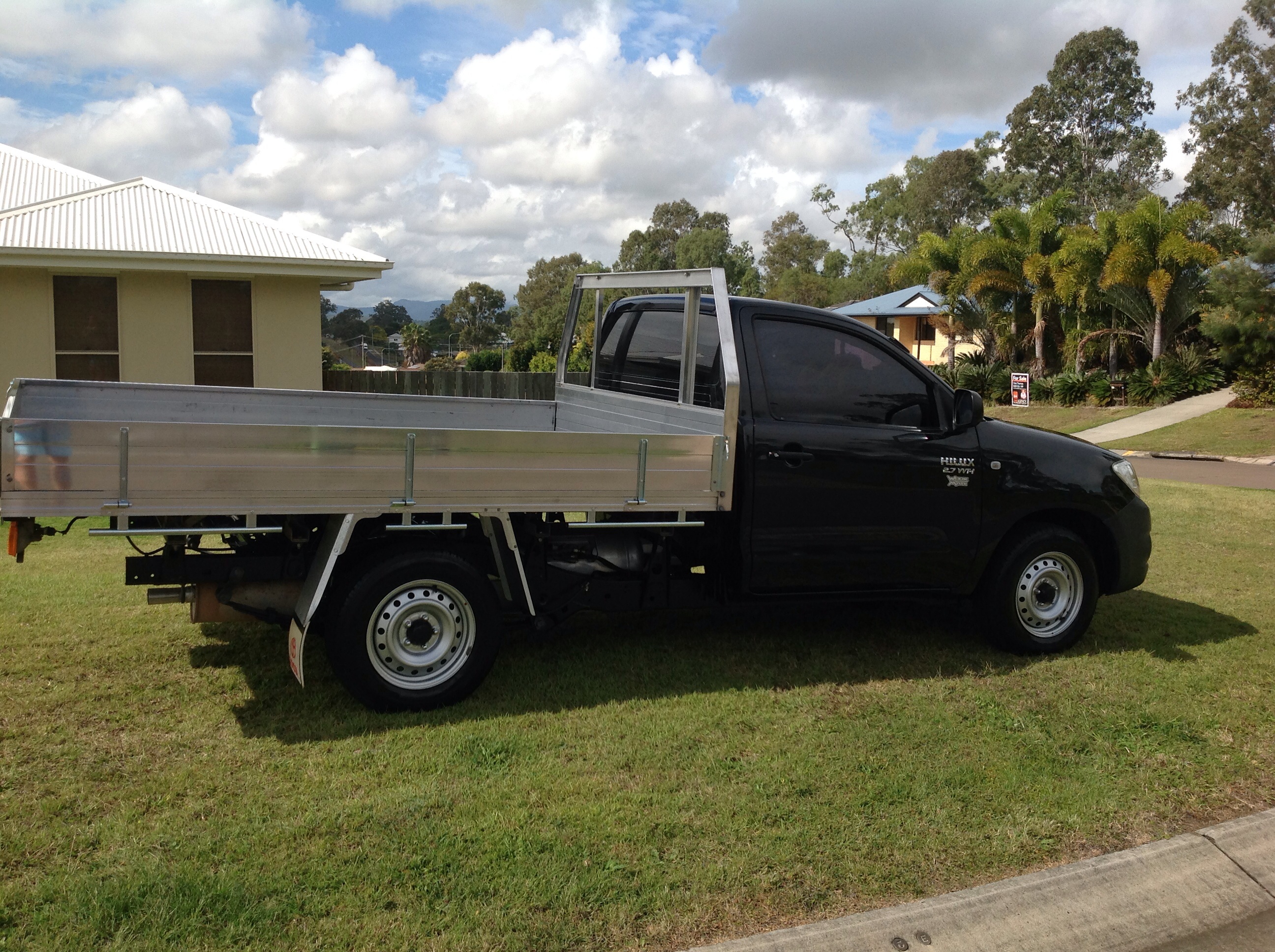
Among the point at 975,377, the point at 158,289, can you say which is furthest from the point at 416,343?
the point at 158,289

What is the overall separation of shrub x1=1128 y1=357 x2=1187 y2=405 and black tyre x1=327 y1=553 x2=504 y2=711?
27.9 meters

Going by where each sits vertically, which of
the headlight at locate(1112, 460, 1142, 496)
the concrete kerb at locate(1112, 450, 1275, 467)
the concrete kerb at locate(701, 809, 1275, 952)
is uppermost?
the headlight at locate(1112, 460, 1142, 496)

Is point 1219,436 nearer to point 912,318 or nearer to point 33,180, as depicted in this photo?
point 33,180

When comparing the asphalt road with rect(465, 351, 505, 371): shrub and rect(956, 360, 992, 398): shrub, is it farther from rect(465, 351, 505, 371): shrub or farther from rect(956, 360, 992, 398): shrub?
rect(465, 351, 505, 371): shrub

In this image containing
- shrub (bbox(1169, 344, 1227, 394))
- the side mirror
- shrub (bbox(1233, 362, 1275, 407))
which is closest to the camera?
the side mirror

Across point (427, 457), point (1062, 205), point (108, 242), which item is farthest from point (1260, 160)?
point (427, 457)

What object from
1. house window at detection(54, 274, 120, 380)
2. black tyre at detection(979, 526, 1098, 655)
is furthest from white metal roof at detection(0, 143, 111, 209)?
black tyre at detection(979, 526, 1098, 655)

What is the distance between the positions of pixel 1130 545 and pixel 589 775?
401 cm

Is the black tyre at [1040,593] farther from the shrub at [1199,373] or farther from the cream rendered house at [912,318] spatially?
the cream rendered house at [912,318]

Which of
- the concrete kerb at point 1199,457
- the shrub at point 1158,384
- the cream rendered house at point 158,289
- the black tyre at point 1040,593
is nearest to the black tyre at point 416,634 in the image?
the black tyre at point 1040,593

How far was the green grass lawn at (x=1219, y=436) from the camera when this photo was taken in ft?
71.2

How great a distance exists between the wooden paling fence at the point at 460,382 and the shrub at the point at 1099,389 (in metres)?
16.4

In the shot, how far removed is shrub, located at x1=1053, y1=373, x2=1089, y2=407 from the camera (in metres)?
30.6

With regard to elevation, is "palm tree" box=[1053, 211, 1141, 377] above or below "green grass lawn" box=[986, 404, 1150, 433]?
above
